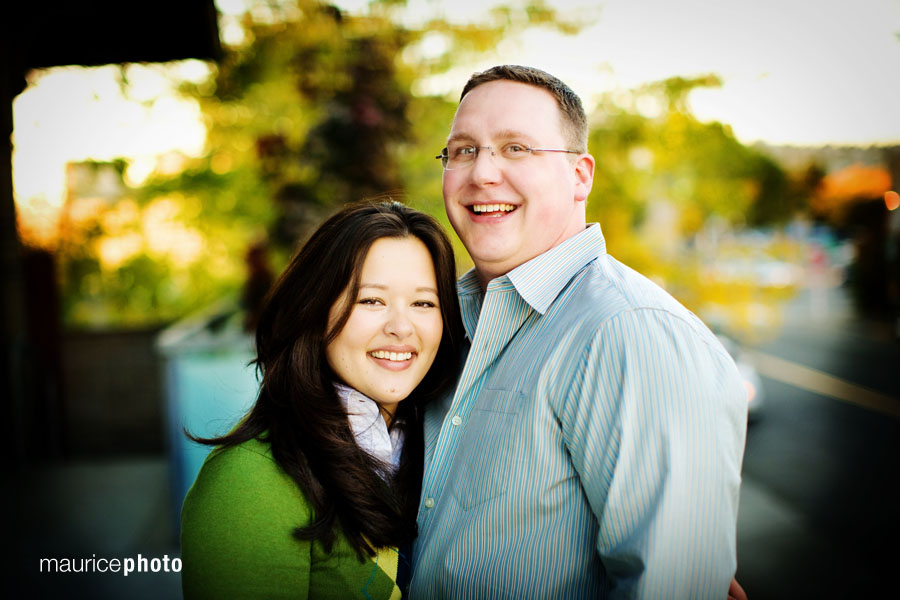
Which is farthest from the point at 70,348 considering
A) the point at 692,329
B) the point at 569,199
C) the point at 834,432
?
the point at 834,432

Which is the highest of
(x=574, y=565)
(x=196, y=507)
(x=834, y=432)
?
(x=196, y=507)

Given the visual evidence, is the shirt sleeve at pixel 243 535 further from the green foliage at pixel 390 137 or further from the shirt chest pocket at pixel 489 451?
the green foliage at pixel 390 137

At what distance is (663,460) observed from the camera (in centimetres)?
130

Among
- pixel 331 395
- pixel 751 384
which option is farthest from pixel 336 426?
pixel 751 384

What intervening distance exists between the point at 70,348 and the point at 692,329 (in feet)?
22.8

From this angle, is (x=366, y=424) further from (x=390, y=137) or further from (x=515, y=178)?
(x=390, y=137)

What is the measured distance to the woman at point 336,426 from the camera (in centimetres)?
154

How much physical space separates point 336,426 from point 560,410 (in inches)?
27.1

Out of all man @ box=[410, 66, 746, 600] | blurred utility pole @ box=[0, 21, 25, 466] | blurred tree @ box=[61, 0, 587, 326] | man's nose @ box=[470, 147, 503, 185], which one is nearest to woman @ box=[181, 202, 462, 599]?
man @ box=[410, 66, 746, 600]

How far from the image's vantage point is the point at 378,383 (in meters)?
1.87

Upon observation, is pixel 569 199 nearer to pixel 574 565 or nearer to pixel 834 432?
pixel 574 565

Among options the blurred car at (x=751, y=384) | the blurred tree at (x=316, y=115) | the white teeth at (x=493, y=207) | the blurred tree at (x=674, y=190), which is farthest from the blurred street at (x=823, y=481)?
the blurred tree at (x=316, y=115)

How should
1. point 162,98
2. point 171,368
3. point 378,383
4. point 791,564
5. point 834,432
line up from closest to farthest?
point 378,383 → point 791,564 → point 171,368 → point 162,98 → point 834,432

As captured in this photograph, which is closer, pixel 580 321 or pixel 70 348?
pixel 580 321
